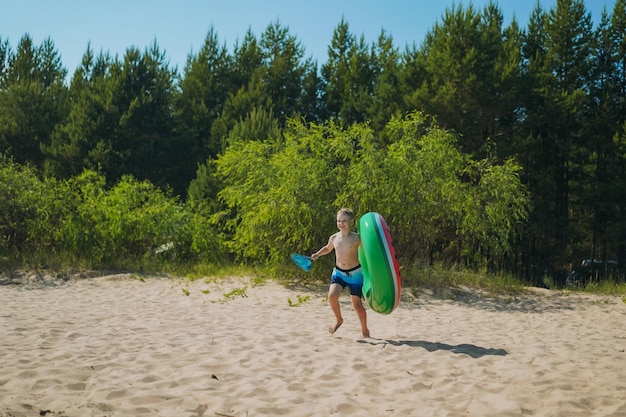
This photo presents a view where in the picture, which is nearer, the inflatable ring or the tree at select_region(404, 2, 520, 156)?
the inflatable ring

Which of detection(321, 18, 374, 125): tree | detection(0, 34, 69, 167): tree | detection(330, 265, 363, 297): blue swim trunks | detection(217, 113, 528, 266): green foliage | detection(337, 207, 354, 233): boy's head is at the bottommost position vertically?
detection(330, 265, 363, 297): blue swim trunks

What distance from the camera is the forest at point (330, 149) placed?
11.8 meters

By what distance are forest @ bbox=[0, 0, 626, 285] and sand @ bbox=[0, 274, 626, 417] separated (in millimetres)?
3177

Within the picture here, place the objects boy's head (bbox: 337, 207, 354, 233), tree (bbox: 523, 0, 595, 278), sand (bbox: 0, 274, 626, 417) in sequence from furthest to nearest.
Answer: tree (bbox: 523, 0, 595, 278) → boy's head (bbox: 337, 207, 354, 233) → sand (bbox: 0, 274, 626, 417)

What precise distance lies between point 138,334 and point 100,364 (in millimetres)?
1461

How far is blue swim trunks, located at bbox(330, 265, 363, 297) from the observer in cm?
639

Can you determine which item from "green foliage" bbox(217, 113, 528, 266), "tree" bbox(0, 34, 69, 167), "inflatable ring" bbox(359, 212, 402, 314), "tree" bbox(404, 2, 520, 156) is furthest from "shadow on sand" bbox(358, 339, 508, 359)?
"tree" bbox(0, 34, 69, 167)

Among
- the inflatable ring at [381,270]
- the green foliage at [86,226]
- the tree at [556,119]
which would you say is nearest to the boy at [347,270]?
the inflatable ring at [381,270]

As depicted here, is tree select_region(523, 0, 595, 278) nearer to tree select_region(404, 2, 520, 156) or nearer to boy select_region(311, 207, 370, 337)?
tree select_region(404, 2, 520, 156)

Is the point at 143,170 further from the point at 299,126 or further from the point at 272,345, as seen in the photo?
the point at 272,345

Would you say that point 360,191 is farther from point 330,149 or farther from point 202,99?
point 202,99

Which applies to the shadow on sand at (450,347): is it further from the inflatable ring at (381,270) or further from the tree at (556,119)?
the tree at (556,119)

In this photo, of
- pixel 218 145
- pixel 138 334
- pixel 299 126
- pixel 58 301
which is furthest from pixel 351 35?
pixel 138 334

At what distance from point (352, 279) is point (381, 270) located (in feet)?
1.91
